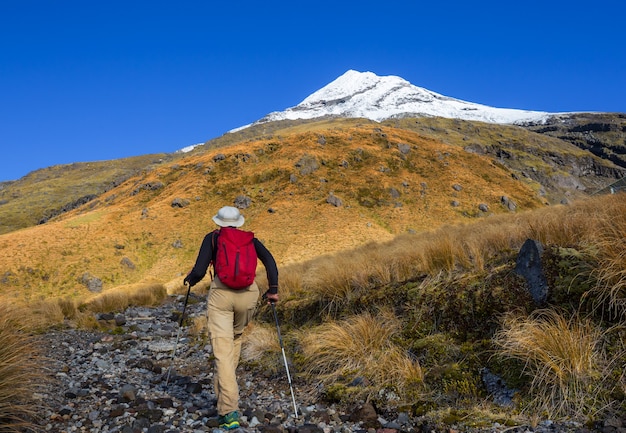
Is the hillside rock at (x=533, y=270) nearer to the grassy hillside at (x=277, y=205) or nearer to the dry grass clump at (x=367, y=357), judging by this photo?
the dry grass clump at (x=367, y=357)

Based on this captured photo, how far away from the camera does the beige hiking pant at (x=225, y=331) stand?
189 inches

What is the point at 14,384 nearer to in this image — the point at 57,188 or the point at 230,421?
the point at 230,421

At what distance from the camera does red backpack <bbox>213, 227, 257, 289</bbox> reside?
16.2ft

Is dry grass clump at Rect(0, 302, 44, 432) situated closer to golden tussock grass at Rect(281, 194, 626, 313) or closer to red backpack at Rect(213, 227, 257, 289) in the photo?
red backpack at Rect(213, 227, 257, 289)

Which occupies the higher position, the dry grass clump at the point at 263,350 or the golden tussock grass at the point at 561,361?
the golden tussock grass at the point at 561,361

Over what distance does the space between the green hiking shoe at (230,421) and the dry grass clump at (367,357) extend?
150 cm

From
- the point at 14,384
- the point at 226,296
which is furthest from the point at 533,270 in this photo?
the point at 14,384

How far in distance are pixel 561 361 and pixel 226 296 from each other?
381cm

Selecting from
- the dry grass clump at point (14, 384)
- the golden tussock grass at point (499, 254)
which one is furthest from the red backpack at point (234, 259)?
the golden tussock grass at point (499, 254)

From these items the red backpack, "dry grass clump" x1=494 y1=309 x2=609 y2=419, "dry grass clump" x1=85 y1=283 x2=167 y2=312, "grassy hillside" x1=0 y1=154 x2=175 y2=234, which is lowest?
"dry grass clump" x1=85 y1=283 x2=167 y2=312

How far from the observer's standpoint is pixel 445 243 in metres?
7.63

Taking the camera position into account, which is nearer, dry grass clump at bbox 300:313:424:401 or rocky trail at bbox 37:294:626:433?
rocky trail at bbox 37:294:626:433

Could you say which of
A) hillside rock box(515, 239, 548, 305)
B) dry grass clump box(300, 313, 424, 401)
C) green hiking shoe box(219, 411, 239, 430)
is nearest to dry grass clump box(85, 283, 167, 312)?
dry grass clump box(300, 313, 424, 401)

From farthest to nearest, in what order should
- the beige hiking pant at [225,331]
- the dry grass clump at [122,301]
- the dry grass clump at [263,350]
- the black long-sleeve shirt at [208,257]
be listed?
the dry grass clump at [122,301] → the dry grass clump at [263,350] → the black long-sleeve shirt at [208,257] → the beige hiking pant at [225,331]
